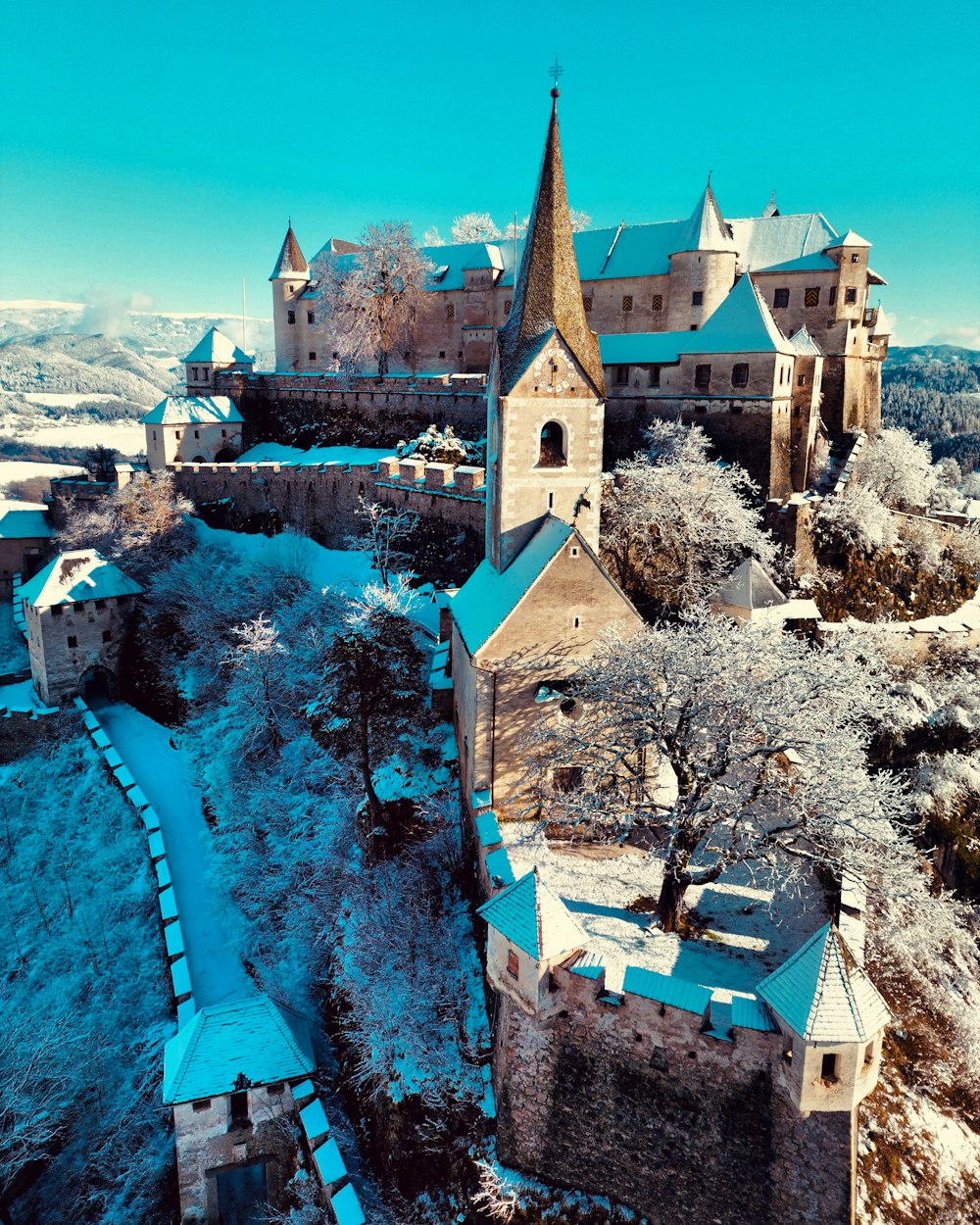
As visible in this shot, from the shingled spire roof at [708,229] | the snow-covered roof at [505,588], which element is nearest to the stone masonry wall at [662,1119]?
the snow-covered roof at [505,588]

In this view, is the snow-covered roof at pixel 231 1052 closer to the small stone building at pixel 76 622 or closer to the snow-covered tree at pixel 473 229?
the small stone building at pixel 76 622

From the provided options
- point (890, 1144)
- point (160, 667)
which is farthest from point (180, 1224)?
point (160, 667)

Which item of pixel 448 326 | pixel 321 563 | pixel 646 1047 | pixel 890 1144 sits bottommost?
pixel 890 1144

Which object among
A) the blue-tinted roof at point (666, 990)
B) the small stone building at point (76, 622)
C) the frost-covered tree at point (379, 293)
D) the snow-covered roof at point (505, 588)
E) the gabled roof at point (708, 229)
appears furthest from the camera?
the frost-covered tree at point (379, 293)

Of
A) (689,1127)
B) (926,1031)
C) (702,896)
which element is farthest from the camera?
(702,896)

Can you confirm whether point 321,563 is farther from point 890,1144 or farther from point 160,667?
point 890,1144

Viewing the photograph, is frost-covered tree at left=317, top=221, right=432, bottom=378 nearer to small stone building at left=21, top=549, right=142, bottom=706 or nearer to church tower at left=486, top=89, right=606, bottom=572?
small stone building at left=21, top=549, right=142, bottom=706
